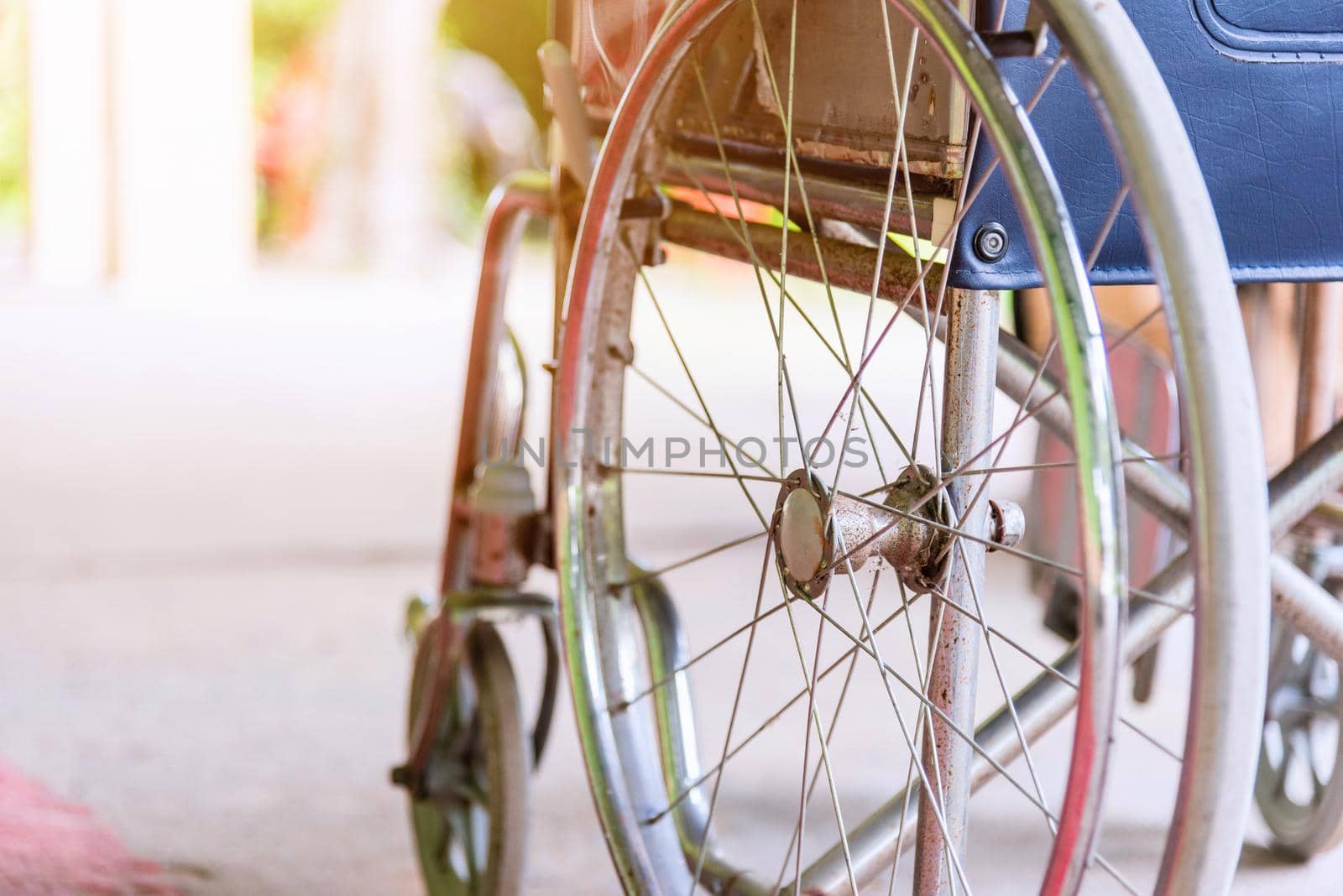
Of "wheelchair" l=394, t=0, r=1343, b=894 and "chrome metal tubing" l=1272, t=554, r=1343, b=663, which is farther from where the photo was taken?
"chrome metal tubing" l=1272, t=554, r=1343, b=663

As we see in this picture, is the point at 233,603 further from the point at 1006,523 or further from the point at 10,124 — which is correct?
the point at 10,124

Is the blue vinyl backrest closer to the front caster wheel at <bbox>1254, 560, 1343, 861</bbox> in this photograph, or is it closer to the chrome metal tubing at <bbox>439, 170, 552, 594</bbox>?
the chrome metal tubing at <bbox>439, 170, 552, 594</bbox>

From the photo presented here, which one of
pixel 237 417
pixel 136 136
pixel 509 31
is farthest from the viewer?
pixel 509 31

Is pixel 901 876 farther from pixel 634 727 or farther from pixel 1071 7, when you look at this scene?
pixel 1071 7

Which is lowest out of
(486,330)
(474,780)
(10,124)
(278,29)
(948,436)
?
(474,780)

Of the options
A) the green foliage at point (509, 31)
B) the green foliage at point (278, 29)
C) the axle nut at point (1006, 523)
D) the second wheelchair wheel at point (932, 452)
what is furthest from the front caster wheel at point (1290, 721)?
the green foliage at point (278, 29)

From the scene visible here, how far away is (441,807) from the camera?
1275 millimetres

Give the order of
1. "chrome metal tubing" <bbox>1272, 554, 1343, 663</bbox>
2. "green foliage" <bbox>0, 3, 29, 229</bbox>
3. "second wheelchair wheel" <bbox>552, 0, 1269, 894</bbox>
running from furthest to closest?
"green foliage" <bbox>0, 3, 29, 229</bbox>
"chrome metal tubing" <bbox>1272, 554, 1343, 663</bbox>
"second wheelchair wheel" <bbox>552, 0, 1269, 894</bbox>

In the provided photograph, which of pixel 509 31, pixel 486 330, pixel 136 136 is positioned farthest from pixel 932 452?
pixel 509 31

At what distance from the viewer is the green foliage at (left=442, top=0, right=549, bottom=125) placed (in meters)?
6.62

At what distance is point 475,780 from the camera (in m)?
1.27

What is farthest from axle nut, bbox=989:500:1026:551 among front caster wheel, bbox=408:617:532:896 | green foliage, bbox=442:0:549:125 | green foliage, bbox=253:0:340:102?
green foliage, bbox=253:0:340:102

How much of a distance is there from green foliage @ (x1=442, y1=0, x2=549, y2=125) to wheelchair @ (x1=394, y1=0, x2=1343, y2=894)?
210 inches

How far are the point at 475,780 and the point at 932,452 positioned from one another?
51 cm
